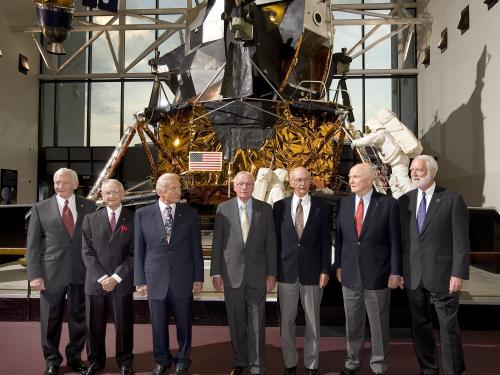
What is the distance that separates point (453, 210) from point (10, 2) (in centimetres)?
1727

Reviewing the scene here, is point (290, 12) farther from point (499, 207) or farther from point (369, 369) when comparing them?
point (369, 369)

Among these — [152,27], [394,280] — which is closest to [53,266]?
[394,280]

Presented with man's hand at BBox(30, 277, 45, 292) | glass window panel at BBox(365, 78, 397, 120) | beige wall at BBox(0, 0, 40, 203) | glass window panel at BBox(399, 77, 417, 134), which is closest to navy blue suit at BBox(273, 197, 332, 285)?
man's hand at BBox(30, 277, 45, 292)

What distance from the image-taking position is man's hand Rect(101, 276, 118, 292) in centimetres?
396

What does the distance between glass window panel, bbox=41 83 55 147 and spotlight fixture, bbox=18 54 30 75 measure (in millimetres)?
1708

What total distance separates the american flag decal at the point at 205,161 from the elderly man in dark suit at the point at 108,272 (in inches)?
181

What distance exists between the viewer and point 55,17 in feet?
29.3

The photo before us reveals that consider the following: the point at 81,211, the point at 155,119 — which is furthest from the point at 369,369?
the point at 155,119

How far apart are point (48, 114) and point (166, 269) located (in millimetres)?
18195

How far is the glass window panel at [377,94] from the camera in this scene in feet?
64.3

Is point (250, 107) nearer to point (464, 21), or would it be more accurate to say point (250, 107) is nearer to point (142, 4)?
point (464, 21)

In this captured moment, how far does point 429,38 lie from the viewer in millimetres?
16234

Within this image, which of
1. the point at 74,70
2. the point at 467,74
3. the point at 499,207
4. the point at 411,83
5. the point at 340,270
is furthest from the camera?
the point at 74,70

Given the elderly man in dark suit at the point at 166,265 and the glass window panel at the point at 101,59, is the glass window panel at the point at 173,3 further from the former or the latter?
the elderly man in dark suit at the point at 166,265
